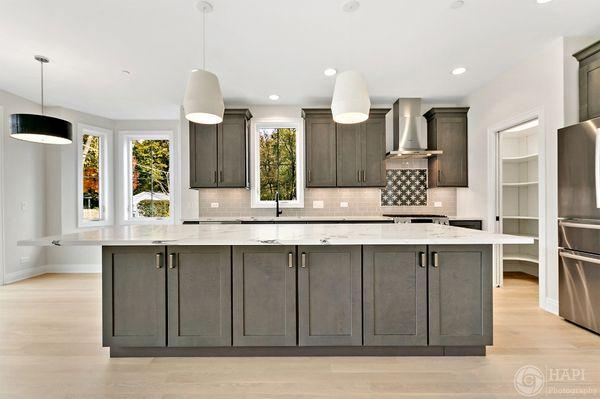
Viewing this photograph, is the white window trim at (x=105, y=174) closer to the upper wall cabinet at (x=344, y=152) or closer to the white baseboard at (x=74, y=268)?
the white baseboard at (x=74, y=268)

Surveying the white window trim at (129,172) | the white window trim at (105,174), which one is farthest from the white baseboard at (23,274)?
the white window trim at (129,172)

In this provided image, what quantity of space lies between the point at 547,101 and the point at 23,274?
743 cm

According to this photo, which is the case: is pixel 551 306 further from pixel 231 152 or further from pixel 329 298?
pixel 231 152

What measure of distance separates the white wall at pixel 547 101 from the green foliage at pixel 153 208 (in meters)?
5.53

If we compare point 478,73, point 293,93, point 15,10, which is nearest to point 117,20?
point 15,10

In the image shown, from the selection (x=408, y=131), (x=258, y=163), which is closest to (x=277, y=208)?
(x=258, y=163)

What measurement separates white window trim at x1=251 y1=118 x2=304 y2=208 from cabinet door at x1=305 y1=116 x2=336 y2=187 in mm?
294

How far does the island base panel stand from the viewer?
7.09 ft

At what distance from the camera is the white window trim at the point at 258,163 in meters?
4.88

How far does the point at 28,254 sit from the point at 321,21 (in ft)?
18.2

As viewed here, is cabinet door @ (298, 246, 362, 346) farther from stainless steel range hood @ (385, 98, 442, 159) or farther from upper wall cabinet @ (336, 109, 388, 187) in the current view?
stainless steel range hood @ (385, 98, 442, 159)

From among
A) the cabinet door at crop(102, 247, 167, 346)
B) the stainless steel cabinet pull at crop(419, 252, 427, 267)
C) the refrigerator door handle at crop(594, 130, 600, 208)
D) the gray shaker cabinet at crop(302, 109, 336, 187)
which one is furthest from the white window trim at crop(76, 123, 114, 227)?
the refrigerator door handle at crop(594, 130, 600, 208)

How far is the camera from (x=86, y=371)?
2.03 m

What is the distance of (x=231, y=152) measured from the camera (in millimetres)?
4566
